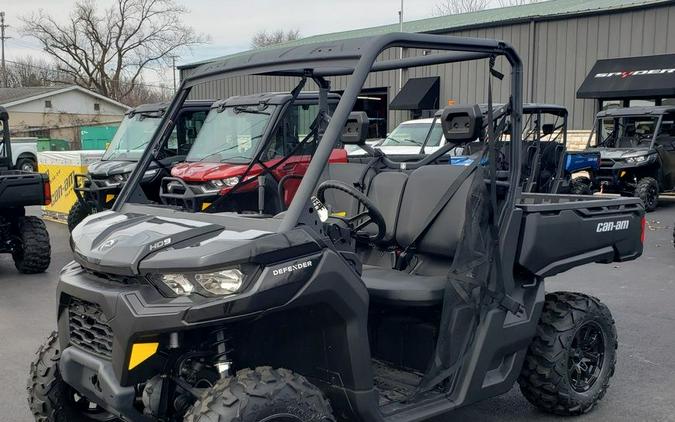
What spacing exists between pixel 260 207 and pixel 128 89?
5699 centimetres

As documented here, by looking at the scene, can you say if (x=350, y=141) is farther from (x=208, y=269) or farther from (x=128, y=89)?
(x=128, y=89)

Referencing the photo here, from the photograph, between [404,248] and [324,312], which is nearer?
[324,312]

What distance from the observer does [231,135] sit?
9.44 metres

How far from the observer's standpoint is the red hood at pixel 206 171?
8.49 metres

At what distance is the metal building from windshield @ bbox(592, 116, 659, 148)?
381 centimetres

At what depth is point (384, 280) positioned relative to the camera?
12.7 ft

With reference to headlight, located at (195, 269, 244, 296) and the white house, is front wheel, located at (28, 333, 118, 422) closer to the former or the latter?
headlight, located at (195, 269, 244, 296)

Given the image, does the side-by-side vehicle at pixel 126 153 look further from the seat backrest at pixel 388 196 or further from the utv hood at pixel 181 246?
the utv hood at pixel 181 246

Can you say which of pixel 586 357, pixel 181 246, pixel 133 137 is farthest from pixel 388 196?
pixel 133 137

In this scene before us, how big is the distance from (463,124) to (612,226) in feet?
5.18

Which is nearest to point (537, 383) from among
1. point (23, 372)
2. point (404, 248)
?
point (404, 248)

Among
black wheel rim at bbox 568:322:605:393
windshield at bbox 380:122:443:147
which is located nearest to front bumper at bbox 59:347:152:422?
black wheel rim at bbox 568:322:605:393

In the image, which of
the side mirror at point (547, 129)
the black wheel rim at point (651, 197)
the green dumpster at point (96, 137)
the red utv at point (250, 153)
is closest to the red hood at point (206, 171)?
the red utv at point (250, 153)

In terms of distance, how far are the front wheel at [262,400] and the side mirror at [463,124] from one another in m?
1.37
